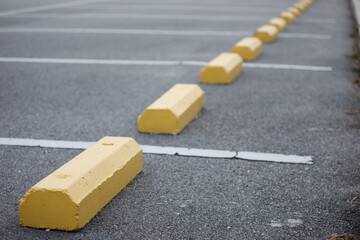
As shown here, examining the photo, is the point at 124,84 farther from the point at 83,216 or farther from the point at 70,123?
the point at 83,216

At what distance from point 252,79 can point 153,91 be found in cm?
145

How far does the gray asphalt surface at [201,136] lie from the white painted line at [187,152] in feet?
0.32

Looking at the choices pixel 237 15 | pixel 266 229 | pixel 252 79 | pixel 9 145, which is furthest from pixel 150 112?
pixel 237 15

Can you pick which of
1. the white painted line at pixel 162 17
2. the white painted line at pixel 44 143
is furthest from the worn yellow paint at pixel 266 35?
the white painted line at pixel 44 143

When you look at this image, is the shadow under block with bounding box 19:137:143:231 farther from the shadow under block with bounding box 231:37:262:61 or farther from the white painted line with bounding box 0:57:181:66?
the shadow under block with bounding box 231:37:262:61

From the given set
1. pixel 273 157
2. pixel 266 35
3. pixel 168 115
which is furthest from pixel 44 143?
pixel 266 35

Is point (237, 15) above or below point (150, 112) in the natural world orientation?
below

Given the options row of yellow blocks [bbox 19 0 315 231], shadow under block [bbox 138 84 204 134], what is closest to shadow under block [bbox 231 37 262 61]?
shadow under block [bbox 138 84 204 134]

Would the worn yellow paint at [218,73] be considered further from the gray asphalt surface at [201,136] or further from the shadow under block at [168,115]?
the shadow under block at [168,115]

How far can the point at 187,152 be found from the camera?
389 centimetres

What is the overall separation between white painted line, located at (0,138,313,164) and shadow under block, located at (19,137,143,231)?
726mm

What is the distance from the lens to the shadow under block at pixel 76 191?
8.82 ft

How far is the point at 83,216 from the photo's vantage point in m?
2.74

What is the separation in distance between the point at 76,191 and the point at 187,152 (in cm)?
132
